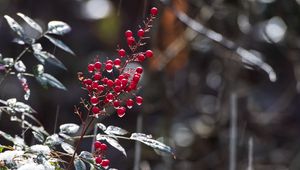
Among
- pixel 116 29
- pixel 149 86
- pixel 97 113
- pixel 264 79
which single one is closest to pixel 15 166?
pixel 97 113

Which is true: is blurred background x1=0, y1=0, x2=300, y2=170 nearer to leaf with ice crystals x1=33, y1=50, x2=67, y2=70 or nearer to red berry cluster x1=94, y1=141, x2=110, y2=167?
leaf with ice crystals x1=33, y1=50, x2=67, y2=70

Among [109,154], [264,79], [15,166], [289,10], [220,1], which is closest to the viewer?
[15,166]

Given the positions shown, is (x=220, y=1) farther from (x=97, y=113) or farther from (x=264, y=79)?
(x=97, y=113)

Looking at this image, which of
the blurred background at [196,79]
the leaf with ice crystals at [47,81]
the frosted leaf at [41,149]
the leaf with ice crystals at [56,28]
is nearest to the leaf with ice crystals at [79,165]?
the frosted leaf at [41,149]

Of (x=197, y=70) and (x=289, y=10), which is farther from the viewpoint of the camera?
(x=197, y=70)

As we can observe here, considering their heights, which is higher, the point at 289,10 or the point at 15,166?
the point at 289,10

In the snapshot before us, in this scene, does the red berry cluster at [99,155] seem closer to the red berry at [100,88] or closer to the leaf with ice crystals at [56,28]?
the red berry at [100,88]

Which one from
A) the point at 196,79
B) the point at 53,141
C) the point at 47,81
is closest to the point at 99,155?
the point at 53,141

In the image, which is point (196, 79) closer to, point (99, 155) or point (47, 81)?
point (47, 81)

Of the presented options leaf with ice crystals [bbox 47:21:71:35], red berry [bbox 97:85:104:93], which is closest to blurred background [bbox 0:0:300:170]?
leaf with ice crystals [bbox 47:21:71:35]
